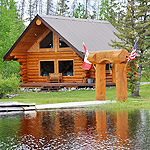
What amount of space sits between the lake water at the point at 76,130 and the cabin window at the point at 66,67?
15.4 metres

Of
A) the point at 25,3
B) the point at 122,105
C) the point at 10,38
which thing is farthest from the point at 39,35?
the point at 25,3

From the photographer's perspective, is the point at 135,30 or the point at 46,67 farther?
the point at 46,67

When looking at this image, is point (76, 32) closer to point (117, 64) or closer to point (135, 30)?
point (135, 30)

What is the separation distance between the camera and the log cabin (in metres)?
34.9

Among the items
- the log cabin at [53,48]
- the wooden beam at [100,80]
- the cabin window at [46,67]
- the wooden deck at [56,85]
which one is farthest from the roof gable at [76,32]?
the wooden beam at [100,80]

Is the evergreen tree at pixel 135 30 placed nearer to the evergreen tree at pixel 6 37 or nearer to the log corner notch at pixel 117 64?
the log corner notch at pixel 117 64

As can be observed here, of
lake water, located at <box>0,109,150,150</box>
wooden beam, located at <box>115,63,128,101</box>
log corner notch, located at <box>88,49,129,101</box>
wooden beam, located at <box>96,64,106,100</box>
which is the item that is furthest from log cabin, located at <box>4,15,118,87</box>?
lake water, located at <box>0,109,150,150</box>

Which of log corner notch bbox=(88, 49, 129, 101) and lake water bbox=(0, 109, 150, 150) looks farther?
log corner notch bbox=(88, 49, 129, 101)

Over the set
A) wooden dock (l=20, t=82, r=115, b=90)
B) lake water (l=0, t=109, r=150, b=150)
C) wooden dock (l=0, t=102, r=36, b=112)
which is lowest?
lake water (l=0, t=109, r=150, b=150)

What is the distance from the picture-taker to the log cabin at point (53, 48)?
114 ft

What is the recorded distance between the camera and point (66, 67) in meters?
36.1

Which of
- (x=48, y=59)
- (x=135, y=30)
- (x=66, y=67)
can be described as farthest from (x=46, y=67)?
(x=135, y=30)

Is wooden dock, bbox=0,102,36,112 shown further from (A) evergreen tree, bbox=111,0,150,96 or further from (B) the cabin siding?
(B) the cabin siding

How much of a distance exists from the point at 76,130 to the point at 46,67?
2235 centimetres
